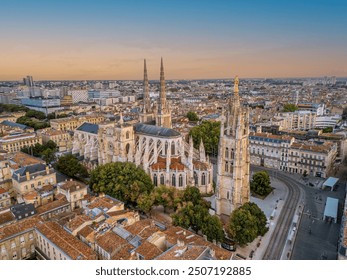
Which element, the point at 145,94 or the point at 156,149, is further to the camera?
the point at 145,94

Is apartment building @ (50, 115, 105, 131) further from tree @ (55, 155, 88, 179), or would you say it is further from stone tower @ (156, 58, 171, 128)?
stone tower @ (156, 58, 171, 128)

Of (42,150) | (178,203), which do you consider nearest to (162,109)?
(178,203)

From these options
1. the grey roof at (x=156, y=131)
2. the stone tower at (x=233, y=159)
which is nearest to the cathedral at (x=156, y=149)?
the grey roof at (x=156, y=131)

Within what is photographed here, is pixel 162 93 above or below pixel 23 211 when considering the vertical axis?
above

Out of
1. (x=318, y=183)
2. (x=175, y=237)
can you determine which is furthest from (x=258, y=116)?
(x=175, y=237)

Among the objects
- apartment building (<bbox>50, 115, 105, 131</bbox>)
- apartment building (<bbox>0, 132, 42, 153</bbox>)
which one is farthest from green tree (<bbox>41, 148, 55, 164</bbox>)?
apartment building (<bbox>50, 115, 105, 131</bbox>)

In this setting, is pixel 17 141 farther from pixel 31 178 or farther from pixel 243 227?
pixel 243 227
